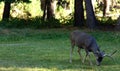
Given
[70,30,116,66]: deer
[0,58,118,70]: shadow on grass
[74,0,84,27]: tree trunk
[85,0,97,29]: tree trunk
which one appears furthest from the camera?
[74,0,84,27]: tree trunk

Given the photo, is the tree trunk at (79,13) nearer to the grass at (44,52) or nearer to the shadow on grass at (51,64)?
the grass at (44,52)

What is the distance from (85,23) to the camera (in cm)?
3525

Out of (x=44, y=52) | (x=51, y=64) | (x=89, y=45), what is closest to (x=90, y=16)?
(x=44, y=52)

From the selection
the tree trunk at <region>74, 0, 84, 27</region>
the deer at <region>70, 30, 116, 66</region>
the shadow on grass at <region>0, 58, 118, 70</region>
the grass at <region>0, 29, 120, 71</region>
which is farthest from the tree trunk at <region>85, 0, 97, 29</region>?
the deer at <region>70, 30, 116, 66</region>

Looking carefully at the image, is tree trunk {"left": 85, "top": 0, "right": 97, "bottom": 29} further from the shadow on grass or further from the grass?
the shadow on grass

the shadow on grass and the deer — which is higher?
the deer

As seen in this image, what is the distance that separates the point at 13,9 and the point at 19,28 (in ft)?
46.2

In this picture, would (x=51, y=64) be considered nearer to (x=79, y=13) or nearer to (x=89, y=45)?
(x=89, y=45)

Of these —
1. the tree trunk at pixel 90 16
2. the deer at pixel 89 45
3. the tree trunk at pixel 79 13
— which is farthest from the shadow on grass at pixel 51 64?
the tree trunk at pixel 79 13

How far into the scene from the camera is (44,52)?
20.6 meters

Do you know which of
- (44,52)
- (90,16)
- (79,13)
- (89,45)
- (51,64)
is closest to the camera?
(51,64)

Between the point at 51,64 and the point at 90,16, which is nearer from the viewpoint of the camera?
the point at 51,64

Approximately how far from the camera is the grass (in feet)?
51.2

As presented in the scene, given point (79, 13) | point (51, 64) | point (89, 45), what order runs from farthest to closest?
1. point (79, 13)
2. point (89, 45)
3. point (51, 64)
